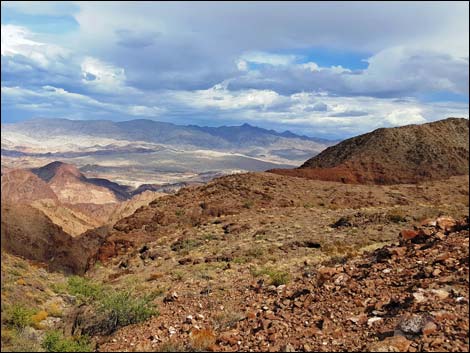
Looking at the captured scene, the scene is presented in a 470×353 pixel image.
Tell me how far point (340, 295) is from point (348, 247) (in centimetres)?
1062

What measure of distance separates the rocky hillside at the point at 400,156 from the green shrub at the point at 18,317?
47.0m

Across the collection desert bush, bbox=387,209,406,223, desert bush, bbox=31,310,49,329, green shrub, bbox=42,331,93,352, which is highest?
desert bush, bbox=387,209,406,223

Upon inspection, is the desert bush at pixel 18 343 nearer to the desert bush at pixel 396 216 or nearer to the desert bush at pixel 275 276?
the desert bush at pixel 275 276

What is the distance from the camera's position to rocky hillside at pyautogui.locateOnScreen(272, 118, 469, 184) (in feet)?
219

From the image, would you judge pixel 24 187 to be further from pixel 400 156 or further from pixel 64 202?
pixel 400 156

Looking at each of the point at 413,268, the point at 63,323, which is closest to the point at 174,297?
the point at 63,323

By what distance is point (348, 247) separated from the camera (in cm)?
2183

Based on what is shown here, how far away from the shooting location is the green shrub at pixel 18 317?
40.7ft

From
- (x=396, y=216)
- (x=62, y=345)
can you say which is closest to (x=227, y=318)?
(x=62, y=345)

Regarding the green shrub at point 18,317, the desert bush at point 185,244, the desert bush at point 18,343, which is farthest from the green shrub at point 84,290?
the desert bush at point 185,244

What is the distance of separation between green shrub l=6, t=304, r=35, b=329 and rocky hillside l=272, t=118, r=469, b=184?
154 feet

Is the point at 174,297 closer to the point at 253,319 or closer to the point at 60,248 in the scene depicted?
the point at 253,319

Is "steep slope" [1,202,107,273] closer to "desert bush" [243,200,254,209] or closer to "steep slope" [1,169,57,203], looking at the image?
"desert bush" [243,200,254,209]

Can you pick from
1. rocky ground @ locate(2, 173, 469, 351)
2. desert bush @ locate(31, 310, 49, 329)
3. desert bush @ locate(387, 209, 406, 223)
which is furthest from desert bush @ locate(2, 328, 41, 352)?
desert bush @ locate(387, 209, 406, 223)
